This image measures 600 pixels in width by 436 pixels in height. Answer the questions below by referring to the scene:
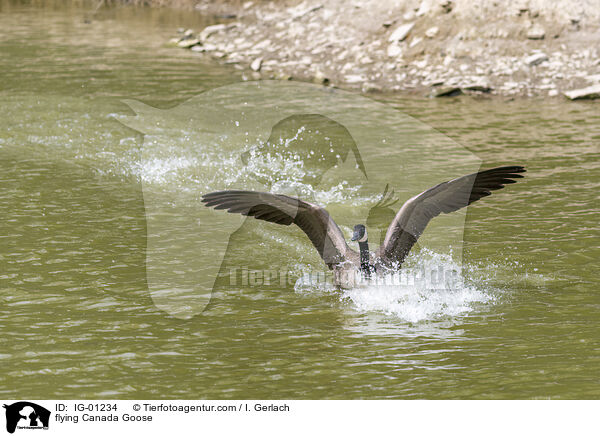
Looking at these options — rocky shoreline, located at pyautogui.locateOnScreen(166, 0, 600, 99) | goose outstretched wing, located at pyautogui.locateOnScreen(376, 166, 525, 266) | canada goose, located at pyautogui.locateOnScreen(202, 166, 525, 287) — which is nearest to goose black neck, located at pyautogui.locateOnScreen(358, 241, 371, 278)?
canada goose, located at pyautogui.locateOnScreen(202, 166, 525, 287)

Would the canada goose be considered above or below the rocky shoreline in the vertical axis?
below

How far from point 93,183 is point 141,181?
2.32ft

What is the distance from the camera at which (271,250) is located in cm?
971

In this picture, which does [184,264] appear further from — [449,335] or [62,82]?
[62,82]

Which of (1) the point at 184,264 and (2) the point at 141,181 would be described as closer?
(1) the point at 184,264

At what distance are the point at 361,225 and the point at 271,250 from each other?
1.81 m

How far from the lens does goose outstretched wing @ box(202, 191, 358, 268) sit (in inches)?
301

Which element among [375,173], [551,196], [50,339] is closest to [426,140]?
[375,173]
